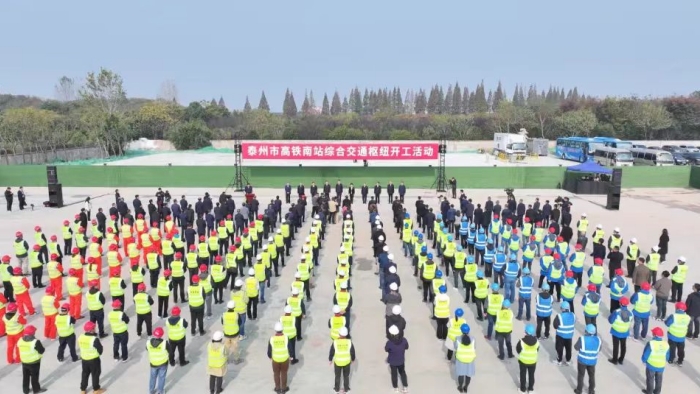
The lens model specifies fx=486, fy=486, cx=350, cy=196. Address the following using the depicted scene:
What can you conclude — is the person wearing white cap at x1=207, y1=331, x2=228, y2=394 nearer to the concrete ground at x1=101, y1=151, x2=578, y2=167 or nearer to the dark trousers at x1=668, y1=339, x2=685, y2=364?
the dark trousers at x1=668, y1=339, x2=685, y2=364

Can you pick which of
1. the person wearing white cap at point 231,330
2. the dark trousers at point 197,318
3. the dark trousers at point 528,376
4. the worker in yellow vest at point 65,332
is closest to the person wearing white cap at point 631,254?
the dark trousers at point 528,376

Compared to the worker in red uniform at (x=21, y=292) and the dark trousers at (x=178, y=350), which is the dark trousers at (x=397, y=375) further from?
the worker in red uniform at (x=21, y=292)

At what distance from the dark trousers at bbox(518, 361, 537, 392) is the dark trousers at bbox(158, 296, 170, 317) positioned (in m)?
7.49

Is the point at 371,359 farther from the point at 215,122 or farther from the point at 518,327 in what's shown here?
the point at 215,122

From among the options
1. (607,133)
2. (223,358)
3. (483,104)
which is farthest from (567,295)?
(483,104)

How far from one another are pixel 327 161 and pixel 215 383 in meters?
21.9

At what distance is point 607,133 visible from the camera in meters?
62.8

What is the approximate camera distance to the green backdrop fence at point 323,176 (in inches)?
1210

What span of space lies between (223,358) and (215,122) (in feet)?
253

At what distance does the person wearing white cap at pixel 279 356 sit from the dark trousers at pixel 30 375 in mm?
3782

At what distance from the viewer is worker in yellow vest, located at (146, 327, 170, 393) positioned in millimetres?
7582

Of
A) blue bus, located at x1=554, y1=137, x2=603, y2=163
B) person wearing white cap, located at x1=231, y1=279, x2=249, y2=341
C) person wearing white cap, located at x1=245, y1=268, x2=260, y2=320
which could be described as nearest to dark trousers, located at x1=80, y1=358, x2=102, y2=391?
person wearing white cap, located at x1=231, y1=279, x2=249, y2=341

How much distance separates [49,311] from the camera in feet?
31.7

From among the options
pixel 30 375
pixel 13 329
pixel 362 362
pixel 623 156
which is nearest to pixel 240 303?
pixel 362 362
